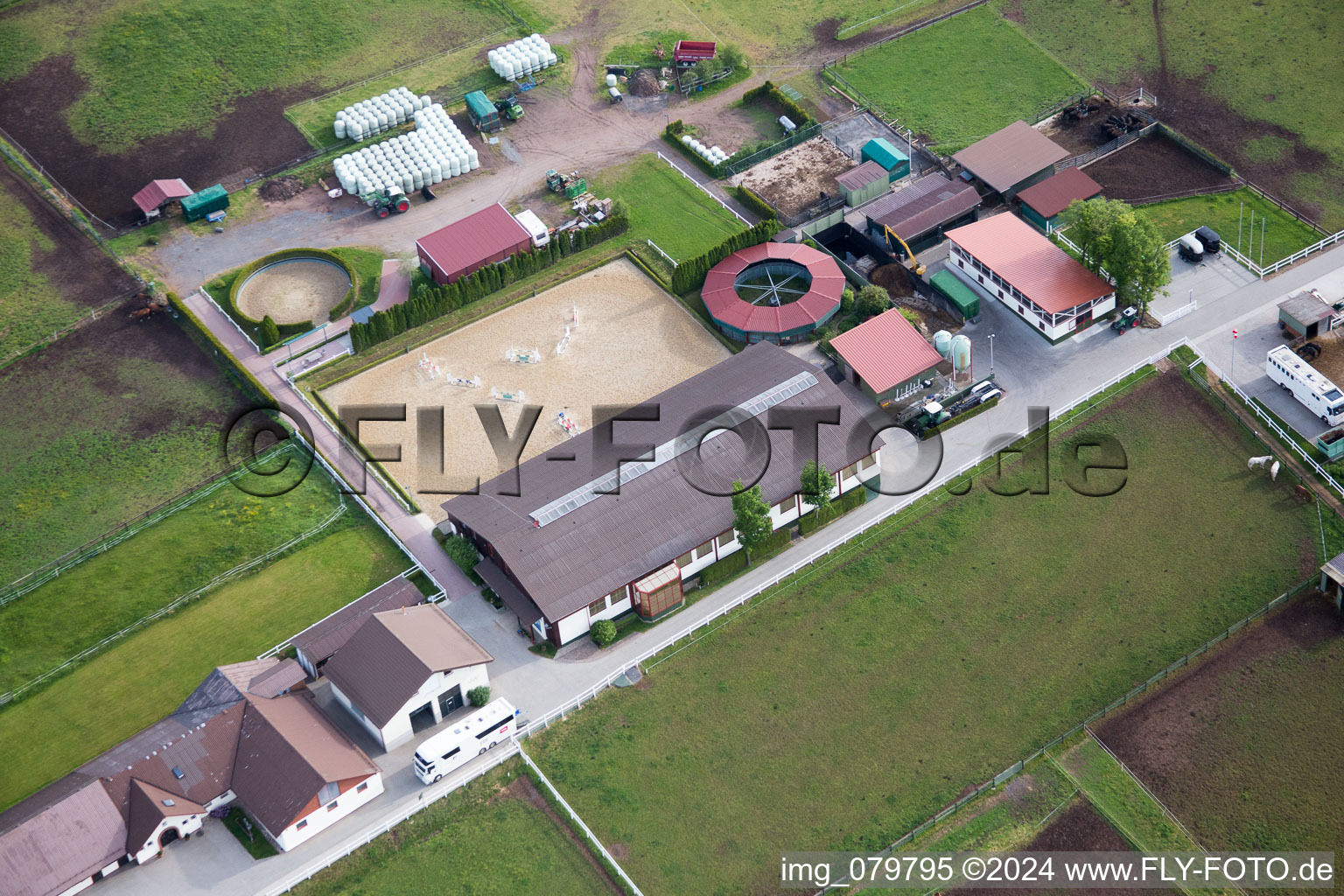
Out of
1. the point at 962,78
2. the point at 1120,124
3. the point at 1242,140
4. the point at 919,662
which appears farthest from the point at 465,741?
the point at 1242,140

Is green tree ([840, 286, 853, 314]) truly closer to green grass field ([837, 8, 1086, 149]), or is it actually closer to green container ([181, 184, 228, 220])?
green grass field ([837, 8, 1086, 149])

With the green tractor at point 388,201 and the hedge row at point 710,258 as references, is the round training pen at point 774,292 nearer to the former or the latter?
the hedge row at point 710,258

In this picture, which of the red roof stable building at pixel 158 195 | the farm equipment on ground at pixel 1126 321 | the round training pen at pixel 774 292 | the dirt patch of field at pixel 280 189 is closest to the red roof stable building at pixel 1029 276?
the farm equipment on ground at pixel 1126 321

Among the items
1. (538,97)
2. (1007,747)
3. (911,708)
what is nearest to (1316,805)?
(1007,747)

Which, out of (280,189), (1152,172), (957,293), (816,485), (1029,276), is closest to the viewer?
(816,485)

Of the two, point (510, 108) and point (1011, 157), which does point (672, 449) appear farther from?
point (510, 108)

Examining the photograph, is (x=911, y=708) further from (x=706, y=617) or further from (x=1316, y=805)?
(x=1316, y=805)
